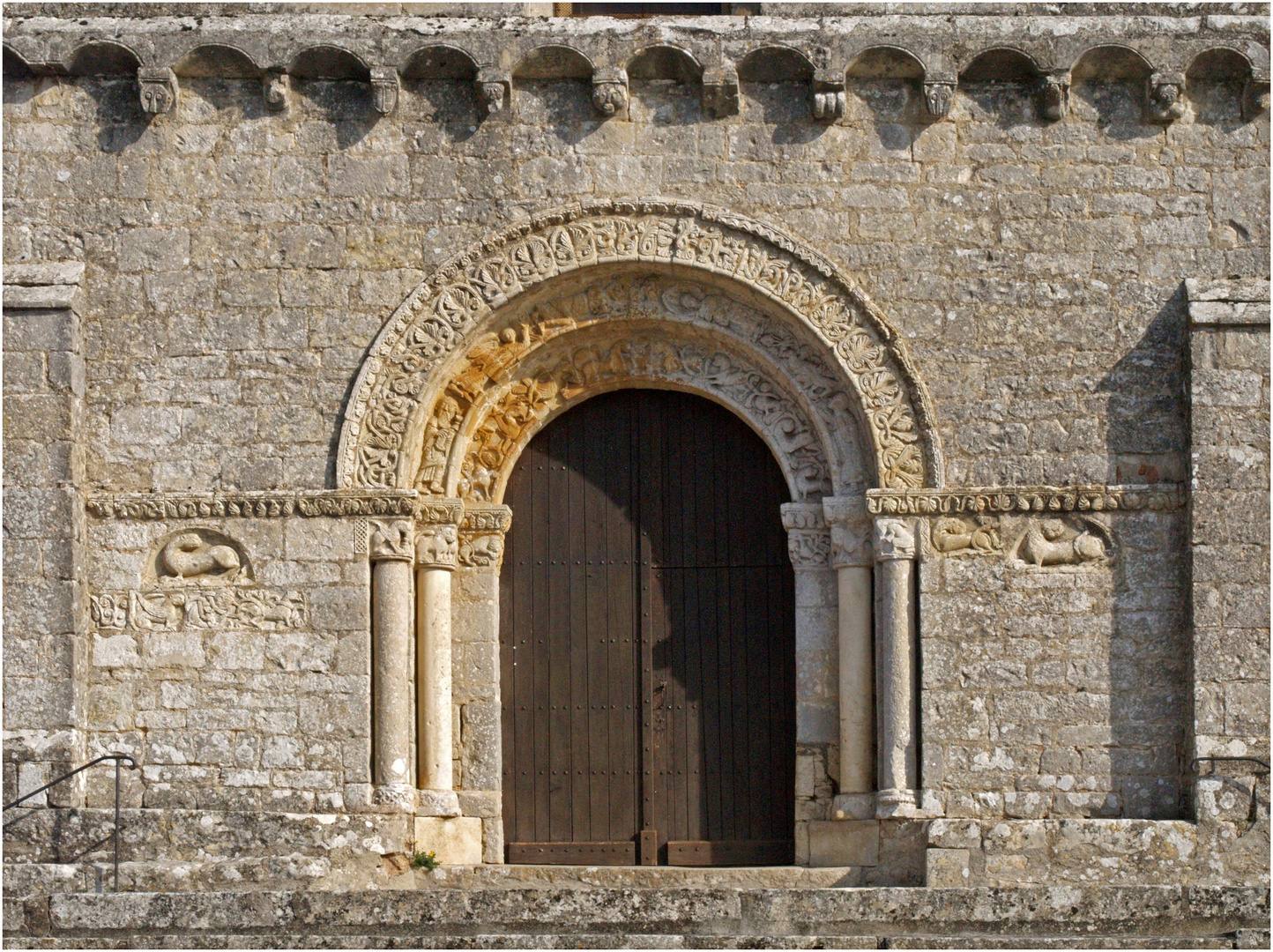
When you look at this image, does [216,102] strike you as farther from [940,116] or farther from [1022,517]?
[1022,517]

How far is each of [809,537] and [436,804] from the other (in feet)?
8.78

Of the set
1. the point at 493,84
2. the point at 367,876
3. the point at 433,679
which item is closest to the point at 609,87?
the point at 493,84

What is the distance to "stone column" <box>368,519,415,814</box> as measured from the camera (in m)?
10.6

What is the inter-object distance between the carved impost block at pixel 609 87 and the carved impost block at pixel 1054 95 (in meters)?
2.41

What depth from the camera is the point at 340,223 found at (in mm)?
10961

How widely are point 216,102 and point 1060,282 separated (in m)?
5.03

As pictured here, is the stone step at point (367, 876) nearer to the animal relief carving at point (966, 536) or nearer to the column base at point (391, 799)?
the column base at point (391, 799)

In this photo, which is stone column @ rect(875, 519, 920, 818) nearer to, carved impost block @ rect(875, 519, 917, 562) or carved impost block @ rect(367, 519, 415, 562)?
carved impost block @ rect(875, 519, 917, 562)

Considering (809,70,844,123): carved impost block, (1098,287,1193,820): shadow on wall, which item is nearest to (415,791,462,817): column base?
(1098,287,1193,820): shadow on wall

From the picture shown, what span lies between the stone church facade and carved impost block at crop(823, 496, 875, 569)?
0.08 ft

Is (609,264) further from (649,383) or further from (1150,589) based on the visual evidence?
(1150,589)

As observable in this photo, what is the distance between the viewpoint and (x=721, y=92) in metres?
10.9

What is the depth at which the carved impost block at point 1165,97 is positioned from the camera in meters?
10.8

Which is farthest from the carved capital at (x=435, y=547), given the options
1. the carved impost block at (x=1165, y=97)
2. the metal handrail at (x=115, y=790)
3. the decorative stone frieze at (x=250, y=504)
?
the carved impost block at (x=1165, y=97)
